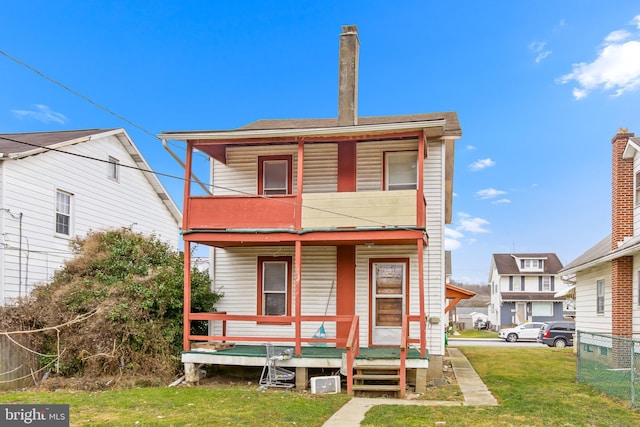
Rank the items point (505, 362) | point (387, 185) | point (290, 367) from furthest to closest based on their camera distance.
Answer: point (505, 362) → point (387, 185) → point (290, 367)

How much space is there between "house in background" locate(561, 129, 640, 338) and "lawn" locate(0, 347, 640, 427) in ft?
13.0

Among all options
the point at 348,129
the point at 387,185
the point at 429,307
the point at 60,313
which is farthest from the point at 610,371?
the point at 60,313

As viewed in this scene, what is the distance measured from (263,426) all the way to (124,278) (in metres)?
7.11

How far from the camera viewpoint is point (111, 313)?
13.2m

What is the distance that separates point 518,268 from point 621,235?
35430 millimetres

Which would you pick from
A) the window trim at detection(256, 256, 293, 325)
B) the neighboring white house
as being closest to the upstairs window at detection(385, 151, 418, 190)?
the window trim at detection(256, 256, 293, 325)

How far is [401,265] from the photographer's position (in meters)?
14.8

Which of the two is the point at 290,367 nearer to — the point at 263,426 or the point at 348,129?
the point at 263,426

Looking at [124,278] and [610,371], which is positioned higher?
[124,278]

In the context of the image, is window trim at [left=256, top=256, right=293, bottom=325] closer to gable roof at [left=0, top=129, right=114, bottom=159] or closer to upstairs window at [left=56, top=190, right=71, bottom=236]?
gable roof at [left=0, top=129, right=114, bottom=159]

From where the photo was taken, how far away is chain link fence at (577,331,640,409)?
1087 cm

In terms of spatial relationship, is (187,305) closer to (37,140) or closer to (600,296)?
(37,140)

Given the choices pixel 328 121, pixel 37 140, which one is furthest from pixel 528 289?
pixel 37 140

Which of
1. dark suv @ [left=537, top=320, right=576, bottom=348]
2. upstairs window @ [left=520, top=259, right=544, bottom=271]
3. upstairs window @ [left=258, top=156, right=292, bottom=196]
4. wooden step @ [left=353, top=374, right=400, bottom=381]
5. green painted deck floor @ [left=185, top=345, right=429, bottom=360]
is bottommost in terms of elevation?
dark suv @ [left=537, top=320, right=576, bottom=348]
